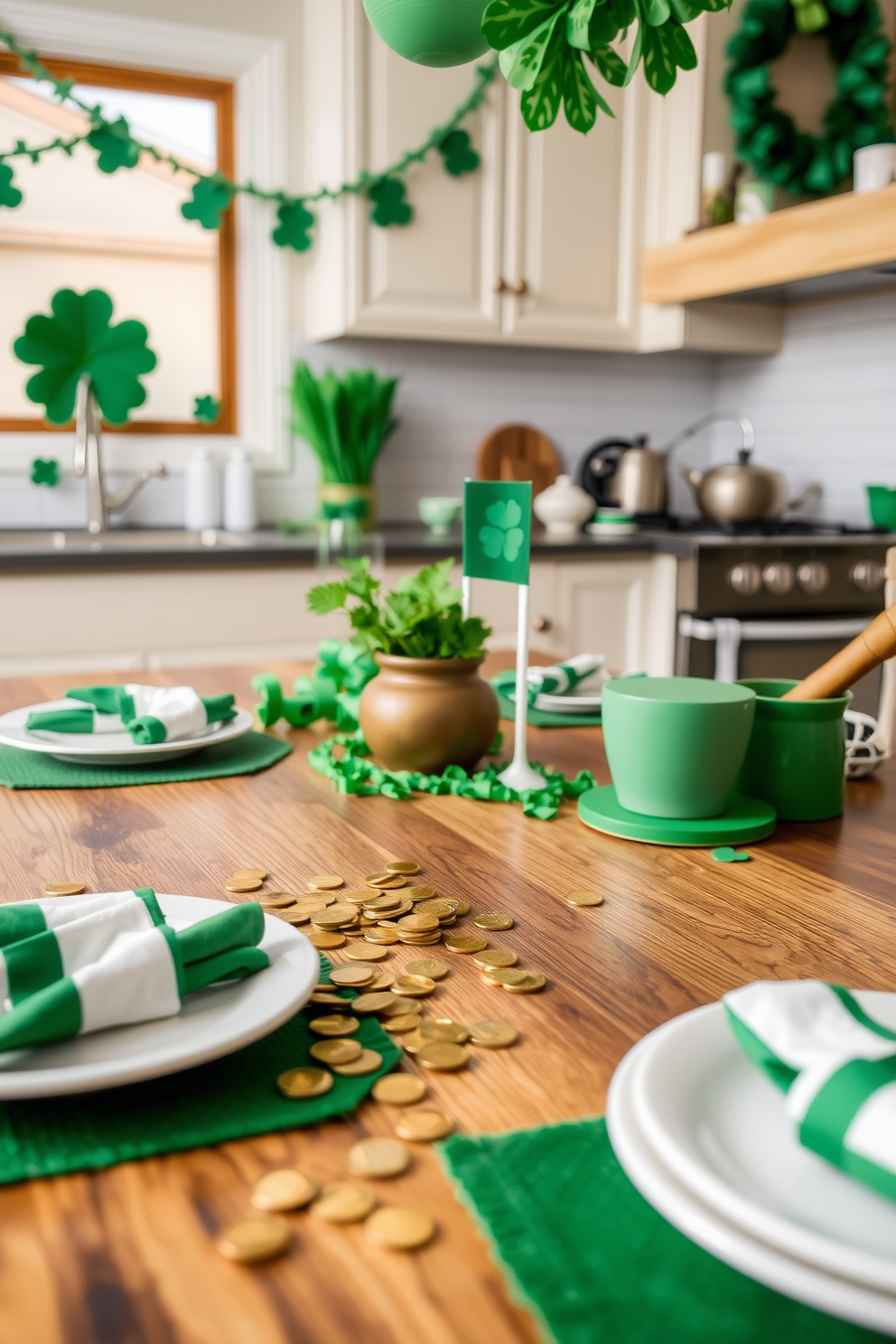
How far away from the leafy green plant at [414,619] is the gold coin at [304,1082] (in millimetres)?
607

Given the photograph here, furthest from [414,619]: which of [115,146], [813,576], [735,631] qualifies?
[115,146]

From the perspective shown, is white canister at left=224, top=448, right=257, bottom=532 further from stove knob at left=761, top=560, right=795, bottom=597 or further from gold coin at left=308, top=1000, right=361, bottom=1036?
gold coin at left=308, top=1000, right=361, bottom=1036

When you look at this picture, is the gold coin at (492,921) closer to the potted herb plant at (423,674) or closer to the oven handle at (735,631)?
the potted herb plant at (423,674)

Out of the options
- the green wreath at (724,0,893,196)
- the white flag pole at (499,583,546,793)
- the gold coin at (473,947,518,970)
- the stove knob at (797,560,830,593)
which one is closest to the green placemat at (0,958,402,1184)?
the gold coin at (473,947,518,970)

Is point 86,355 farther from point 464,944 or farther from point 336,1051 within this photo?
point 336,1051

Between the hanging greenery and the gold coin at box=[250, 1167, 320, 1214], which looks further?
the hanging greenery

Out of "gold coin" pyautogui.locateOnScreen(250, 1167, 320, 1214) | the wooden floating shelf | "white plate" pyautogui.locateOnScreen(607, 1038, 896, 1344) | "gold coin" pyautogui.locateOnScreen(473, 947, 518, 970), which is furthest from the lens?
the wooden floating shelf

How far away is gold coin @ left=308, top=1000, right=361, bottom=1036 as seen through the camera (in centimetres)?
62

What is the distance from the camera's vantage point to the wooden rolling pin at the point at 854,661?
37.2 inches

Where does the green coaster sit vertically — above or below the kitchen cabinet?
below

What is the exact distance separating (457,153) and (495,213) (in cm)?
18

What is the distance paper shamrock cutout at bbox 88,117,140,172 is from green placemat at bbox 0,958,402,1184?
2.87 metres

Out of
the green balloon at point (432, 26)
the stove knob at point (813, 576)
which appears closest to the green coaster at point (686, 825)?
the green balloon at point (432, 26)

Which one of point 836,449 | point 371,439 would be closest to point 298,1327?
point 371,439
